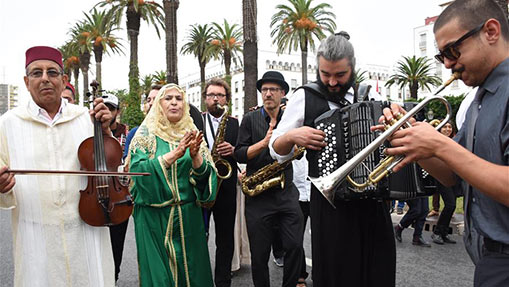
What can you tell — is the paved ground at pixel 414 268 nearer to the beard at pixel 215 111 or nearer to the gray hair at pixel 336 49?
the beard at pixel 215 111

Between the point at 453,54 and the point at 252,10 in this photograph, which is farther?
the point at 252,10

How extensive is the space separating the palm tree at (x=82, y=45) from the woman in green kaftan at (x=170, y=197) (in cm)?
3217

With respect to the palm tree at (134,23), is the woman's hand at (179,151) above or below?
below

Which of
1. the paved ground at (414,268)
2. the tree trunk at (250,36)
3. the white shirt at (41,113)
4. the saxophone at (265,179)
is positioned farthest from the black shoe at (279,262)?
the tree trunk at (250,36)

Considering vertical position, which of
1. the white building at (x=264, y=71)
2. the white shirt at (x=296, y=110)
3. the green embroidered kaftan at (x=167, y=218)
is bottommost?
the green embroidered kaftan at (x=167, y=218)

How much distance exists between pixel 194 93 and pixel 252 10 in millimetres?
84736

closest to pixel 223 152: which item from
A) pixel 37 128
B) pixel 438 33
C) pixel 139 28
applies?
pixel 37 128

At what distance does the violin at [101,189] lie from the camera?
3.08 metres

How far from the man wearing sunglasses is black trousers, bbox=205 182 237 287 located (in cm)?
335

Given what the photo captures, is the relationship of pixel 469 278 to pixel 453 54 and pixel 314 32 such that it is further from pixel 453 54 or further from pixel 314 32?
pixel 314 32

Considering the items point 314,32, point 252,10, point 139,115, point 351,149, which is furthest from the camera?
point 314,32

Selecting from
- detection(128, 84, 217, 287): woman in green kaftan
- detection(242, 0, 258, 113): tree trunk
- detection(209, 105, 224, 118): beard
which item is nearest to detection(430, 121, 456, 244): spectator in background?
detection(209, 105, 224, 118): beard

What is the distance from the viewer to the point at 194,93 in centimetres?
9669

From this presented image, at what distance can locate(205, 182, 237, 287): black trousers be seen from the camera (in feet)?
16.1
